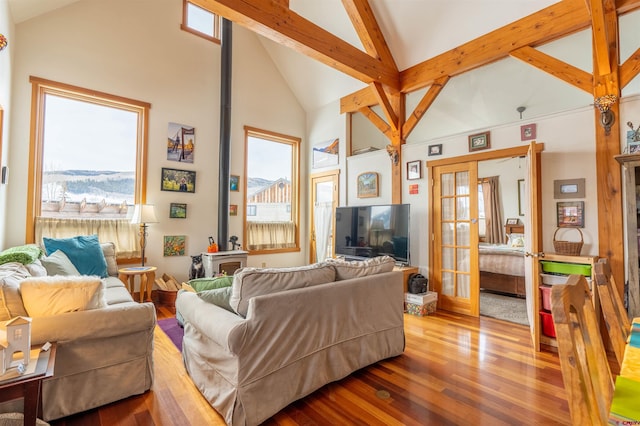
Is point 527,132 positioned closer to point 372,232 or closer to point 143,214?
point 372,232

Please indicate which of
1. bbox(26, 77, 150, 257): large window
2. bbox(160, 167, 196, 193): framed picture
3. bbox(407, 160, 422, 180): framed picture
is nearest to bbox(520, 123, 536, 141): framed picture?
bbox(407, 160, 422, 180): framed picture

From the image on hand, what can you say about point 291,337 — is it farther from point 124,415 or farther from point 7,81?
point 7,81

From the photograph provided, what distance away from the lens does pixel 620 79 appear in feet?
9.67

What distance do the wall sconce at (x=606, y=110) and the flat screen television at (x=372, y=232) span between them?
217cm

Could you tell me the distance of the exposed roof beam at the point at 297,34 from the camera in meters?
2.97

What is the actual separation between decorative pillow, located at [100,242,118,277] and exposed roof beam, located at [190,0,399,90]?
3020mm

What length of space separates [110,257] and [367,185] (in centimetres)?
380

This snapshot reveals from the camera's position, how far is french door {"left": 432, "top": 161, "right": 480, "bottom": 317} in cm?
397

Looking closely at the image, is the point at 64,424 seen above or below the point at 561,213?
below

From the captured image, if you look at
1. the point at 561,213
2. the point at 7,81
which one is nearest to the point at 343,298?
the point at 561,213

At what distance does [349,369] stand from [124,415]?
4.79 feet

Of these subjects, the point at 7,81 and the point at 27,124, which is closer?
the point at 7,81

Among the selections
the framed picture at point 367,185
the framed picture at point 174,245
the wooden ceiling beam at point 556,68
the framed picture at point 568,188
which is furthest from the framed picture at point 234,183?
the framed picture at point 568,188

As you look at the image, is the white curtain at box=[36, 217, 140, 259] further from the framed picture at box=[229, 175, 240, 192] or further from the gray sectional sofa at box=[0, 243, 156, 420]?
the gray sectional sofa at box=[0, 243, 156, 420]
